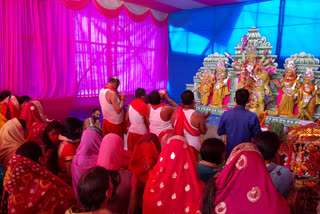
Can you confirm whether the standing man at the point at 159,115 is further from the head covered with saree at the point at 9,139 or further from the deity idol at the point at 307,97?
the deity idol at the point at 307,97

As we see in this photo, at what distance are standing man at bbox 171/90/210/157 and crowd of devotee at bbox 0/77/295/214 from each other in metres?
0.01

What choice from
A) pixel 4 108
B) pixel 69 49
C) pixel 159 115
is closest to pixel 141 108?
pixel 159 115

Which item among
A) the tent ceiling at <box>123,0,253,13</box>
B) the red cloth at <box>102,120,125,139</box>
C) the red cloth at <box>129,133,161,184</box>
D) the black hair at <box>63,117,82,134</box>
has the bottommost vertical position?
the red cloth at <box>102,120,125,139</box>

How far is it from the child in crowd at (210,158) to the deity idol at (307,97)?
151 inches

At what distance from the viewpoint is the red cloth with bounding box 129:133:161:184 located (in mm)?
2170

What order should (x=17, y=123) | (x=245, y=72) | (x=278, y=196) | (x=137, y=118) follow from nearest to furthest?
(x=278, y=196) < (x=17, y=123) < (x=137, y=118) < (x=245, y=72)

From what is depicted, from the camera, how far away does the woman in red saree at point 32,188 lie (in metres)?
1.71

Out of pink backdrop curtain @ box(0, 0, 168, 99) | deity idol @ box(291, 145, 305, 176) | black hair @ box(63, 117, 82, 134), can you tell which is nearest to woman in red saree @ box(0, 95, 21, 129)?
pink backdrop curtain @ box(0, 0, 168, 99)

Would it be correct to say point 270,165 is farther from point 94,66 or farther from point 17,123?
point 94,66

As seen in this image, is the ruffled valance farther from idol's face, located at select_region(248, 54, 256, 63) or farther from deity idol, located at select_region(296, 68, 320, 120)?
deity idol, located at select_region(296, 68, 320, 120)

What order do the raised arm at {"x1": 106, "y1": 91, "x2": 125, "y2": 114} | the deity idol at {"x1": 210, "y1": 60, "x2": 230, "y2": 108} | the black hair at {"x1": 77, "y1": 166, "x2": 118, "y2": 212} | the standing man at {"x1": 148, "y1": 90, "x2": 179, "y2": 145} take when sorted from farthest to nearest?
the deity idol at {"x1": 210, "y1": 60, "x2": 230, "y2": 108}
the raised arm at {"x1": 106, "y1": 91, "x2": 125, "y2": 114}
the standing man at {"x1": 148, "y1": 90, "x2": 179, "y2": 145}
the black hair at {"x1": 77, "y1": 166, "x2": 118, "y2": 212}

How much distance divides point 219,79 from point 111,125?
333 cm

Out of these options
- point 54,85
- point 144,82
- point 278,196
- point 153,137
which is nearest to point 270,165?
point 278,196

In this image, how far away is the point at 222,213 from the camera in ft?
4.83
